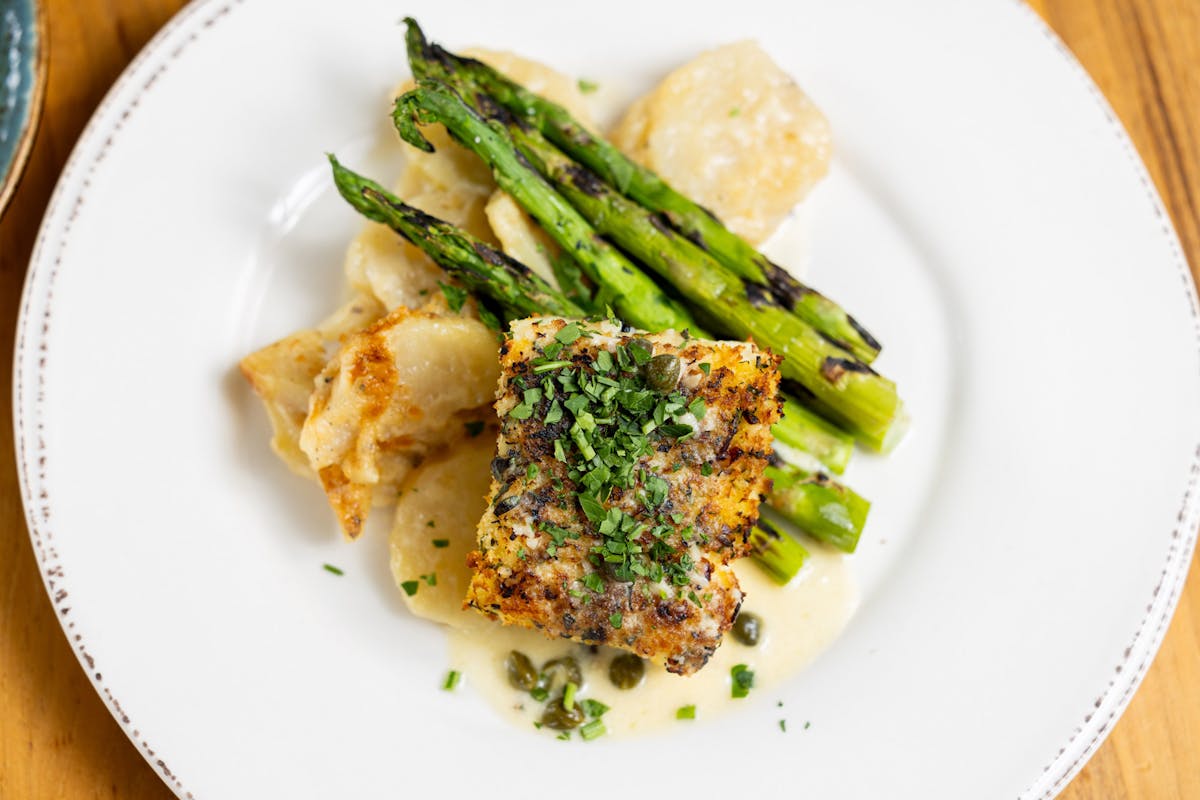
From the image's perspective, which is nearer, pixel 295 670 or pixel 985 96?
pixel 295 670

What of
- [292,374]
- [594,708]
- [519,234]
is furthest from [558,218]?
[594,708]

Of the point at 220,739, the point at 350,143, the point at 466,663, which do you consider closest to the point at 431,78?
the point at 350,143

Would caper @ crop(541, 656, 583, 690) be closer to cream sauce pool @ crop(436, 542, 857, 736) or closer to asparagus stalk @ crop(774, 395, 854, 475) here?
cream sauce pool @ crop(436, 542, 857, 736)

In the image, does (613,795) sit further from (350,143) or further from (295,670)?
(350,143)

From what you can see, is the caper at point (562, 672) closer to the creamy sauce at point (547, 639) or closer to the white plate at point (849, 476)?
the creamy sauce at point (547, 639)

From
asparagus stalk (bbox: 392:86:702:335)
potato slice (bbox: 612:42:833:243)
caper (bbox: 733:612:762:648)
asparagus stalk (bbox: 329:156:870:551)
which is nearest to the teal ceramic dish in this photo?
asparagus stalk (bbox: 329:156:870:551)

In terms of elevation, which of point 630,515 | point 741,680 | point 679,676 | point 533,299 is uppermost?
point 533,299

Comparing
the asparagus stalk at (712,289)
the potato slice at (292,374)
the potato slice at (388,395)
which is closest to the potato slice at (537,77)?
the asparagus stalk at (712,289)

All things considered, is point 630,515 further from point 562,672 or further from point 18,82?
point 18,82
